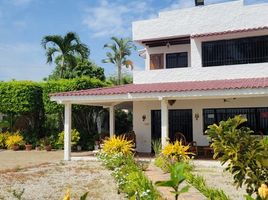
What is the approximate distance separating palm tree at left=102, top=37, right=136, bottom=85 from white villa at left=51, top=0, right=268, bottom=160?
23879mm

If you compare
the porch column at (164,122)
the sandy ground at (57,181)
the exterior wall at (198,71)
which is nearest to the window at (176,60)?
the exterior wall at (198,71)

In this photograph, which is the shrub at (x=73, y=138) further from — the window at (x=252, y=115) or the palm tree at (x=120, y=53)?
the palm tree at (x=120, y=53)

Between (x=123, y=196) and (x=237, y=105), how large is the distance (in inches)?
412

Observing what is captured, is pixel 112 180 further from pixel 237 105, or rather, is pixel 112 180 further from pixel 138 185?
pixel 237 105

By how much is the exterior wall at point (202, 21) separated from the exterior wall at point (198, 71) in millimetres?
904

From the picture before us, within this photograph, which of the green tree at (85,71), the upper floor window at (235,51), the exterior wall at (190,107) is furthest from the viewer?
the green tree at (85,71)

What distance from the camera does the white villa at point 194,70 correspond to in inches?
704

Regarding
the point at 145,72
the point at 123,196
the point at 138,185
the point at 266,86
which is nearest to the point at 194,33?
A: the point at 145,72

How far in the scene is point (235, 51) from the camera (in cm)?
1936

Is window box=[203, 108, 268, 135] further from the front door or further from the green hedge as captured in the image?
the green hedge

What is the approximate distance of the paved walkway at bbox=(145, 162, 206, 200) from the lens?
8.55m

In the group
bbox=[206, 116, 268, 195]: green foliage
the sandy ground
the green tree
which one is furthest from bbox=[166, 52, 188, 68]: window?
bbox=[206, 116, 268, 195]: green foliage

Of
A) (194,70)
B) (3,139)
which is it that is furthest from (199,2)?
(3,139)

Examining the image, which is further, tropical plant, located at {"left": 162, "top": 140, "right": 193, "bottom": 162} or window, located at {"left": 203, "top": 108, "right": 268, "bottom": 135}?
window, located at {"left": 203, "top": 108, "right": 268, "bottom": 135}
